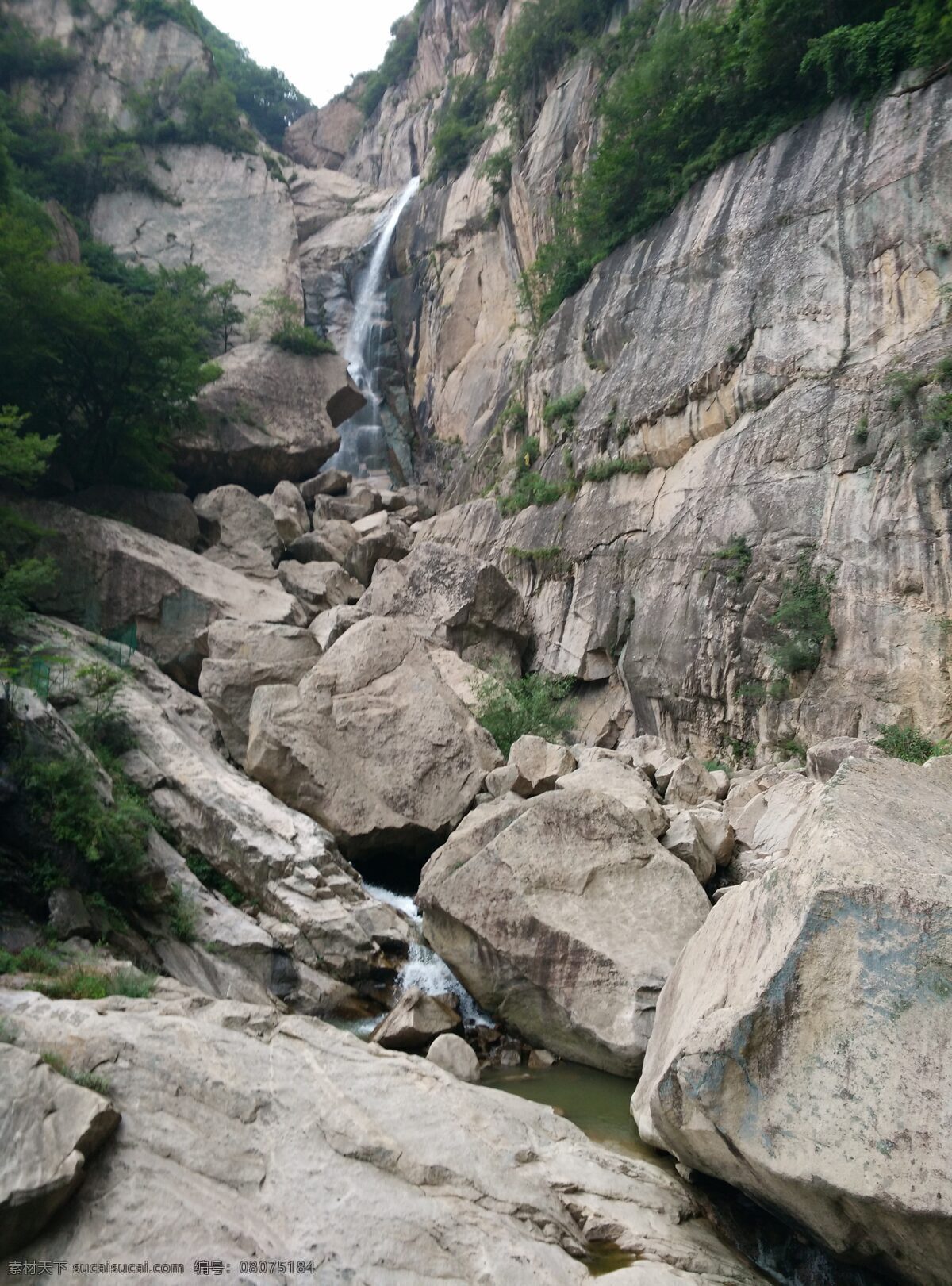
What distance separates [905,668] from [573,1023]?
7.83m

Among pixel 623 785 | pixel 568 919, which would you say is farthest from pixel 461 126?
pixel 568 919

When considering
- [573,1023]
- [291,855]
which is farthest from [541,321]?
[573,1023]

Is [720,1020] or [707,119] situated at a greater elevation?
[707,119]

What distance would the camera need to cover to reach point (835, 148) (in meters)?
16.7

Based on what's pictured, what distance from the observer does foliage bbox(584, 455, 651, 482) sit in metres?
19.1

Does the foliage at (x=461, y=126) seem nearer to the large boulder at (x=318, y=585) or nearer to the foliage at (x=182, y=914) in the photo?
the large boulder at (x=318, y=585)

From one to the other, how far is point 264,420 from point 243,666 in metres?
15.6

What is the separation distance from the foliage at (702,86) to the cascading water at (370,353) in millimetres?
9546

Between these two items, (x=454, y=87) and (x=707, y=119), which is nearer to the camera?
(x=707, y=119)

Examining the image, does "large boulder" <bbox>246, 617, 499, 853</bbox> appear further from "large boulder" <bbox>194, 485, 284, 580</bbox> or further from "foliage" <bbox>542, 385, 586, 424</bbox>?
"foliage" <bbox>542, 385, 586, 424</bbox>

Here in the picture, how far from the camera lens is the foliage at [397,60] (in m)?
46.0

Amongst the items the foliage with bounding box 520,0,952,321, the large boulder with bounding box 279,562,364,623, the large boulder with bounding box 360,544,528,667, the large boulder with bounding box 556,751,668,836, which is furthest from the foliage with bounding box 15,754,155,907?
the foliage with bounding box 520,0,952,321

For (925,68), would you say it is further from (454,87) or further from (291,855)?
(454,87)

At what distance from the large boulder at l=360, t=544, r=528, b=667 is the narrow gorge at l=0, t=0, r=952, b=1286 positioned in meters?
0.11
